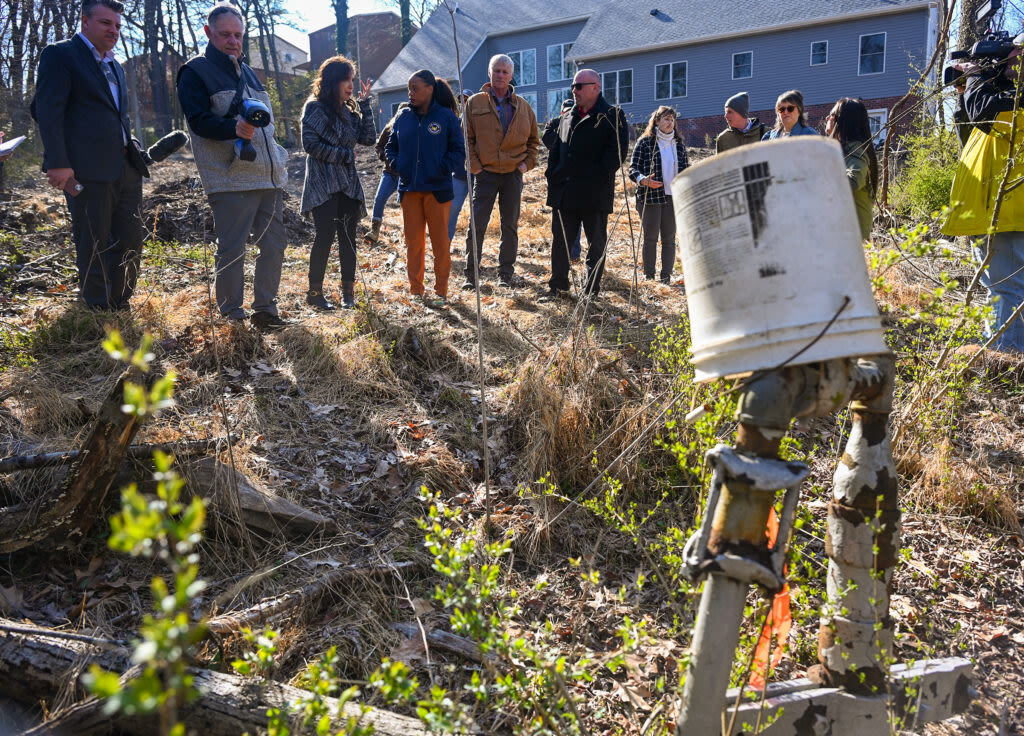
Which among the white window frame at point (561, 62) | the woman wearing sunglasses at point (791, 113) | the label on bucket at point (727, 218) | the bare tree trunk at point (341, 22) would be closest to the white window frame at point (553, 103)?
the white window frame at point (561, 62)

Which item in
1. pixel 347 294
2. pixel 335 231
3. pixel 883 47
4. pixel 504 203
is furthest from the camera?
pixel 883 47

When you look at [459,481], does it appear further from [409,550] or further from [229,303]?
[229,303]

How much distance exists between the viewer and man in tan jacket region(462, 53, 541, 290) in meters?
6.66

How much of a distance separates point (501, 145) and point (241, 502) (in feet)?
15.0

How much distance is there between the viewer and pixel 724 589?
1717mm

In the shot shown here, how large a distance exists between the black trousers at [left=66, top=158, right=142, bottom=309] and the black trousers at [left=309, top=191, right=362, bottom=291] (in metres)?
1.34

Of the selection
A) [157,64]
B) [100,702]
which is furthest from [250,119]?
[157,64]

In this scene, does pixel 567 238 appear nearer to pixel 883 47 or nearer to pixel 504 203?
pixel 504 203

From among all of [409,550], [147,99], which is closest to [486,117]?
[409,550]

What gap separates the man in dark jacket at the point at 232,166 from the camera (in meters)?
4.70

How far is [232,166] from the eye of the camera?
4.88 m

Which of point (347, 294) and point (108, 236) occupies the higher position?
point (108, 236)

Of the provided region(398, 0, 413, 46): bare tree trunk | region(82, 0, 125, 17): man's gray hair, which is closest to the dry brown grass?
region(82, 0, 125, 17): man's gray hair

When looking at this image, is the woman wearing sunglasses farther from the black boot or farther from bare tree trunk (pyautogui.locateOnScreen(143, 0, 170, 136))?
bare tree trunk (pyautogui.locateOnScreen(143, 0, 170, 136))
